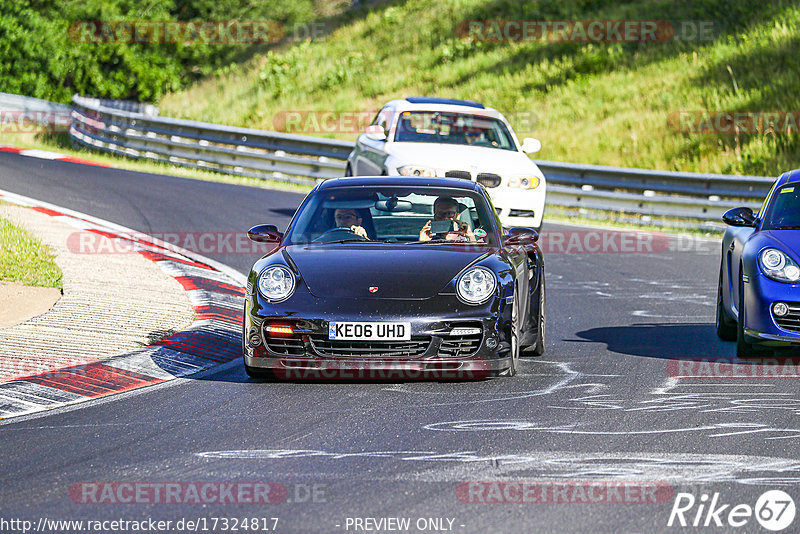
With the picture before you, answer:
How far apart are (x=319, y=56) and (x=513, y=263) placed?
35699 mm

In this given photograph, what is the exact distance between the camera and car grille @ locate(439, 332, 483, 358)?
7.97 metres

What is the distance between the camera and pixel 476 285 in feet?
26.9

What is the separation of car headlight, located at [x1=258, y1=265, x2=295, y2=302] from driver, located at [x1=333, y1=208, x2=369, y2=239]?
895 mm

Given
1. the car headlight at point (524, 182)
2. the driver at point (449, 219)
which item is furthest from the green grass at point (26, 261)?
A: the car headlight at point (524, 182)

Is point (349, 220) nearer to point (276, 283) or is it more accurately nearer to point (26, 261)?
point (276, 283)

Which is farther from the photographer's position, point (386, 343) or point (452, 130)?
point (452, 130)

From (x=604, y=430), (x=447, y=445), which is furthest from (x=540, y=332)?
(x=447, y=445)

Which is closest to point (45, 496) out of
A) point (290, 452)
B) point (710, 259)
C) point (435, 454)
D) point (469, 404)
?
point (290, 452)

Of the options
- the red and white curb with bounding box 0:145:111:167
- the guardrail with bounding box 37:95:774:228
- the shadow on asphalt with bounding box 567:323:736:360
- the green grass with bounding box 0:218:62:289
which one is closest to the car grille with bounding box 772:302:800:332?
the shadow on asphalt with bounding box 567:323:736:360

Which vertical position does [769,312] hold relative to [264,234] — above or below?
below

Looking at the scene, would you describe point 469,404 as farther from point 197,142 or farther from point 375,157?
point 197,142

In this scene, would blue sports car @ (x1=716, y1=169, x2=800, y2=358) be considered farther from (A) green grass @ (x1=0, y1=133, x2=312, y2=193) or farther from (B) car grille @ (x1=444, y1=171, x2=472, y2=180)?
(A) green grass @ (x1=0, y1=133, x2=312, y2=193)

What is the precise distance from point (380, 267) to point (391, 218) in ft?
3.42

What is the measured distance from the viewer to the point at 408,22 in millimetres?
44781
